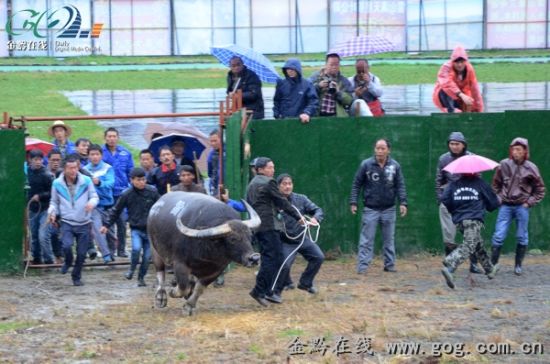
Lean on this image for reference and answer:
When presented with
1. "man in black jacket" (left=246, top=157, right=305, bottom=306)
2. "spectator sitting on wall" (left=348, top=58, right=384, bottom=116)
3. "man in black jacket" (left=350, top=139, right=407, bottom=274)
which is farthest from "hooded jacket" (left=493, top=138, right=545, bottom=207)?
"man in black jacket" (left=246, top=157, right=305, bottom=306)

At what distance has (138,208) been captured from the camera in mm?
14852

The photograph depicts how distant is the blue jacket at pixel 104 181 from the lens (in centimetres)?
1625

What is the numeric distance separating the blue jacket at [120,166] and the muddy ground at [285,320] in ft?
4.19

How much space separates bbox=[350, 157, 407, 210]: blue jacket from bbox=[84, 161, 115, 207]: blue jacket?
3.46 metres

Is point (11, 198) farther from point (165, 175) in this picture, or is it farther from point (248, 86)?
point (248, 86)

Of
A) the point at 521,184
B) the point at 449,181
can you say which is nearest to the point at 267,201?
the point at 449,181

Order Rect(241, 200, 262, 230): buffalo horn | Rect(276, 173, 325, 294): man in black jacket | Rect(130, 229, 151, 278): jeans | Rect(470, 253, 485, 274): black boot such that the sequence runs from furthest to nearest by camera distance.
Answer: Rect(470, 253, 485, 274): black boot → Rect(130, 229, 151, 278): jeans → Rect(276, 173, 325, 294): man in black jacket → Rect(241, 200, 262, 230): buffalo horn

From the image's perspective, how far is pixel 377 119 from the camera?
17328 millimetres

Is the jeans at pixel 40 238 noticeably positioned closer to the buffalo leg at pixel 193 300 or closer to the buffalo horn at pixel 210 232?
the buffalo leg at pixel 193 300

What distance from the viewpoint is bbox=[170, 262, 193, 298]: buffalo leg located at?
13.0 metres

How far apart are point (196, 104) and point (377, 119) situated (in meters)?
15.8

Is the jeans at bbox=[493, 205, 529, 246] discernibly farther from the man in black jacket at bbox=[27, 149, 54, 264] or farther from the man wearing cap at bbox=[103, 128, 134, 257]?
the man in black jacket at bbox=[27, 149, 54, 264]

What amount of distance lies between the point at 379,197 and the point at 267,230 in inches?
118

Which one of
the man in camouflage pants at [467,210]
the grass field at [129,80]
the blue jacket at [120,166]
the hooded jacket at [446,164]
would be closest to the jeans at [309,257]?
the man in camouflage pants at [467,210]
